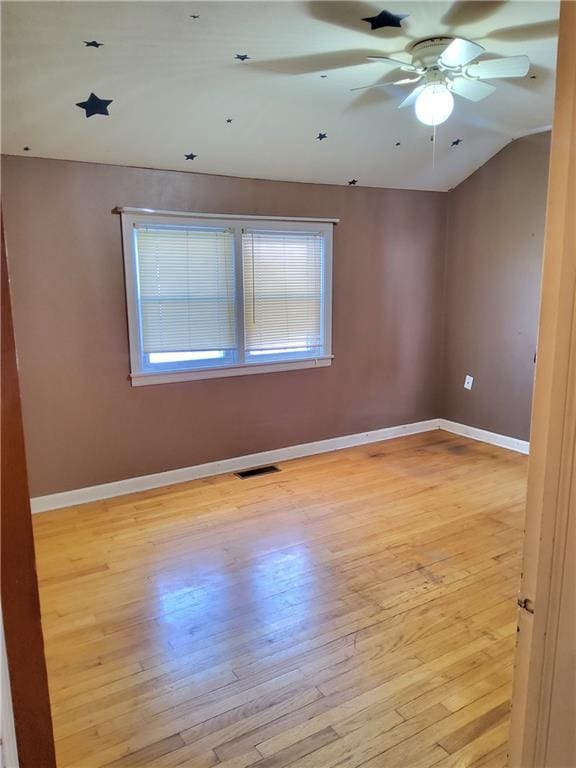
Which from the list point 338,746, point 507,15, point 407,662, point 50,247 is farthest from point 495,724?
point 50,247

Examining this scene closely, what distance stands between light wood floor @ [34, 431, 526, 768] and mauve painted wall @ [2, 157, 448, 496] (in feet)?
Result: 1.41

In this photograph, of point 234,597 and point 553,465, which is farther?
point 234,597

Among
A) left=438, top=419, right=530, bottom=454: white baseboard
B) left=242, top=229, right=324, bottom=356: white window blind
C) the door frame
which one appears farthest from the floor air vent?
the door frame

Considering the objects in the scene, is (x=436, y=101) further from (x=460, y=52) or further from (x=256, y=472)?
(x=256, y=472)

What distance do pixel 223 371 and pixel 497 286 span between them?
2.44 m

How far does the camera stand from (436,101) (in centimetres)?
253

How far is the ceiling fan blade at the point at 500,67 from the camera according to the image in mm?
2283

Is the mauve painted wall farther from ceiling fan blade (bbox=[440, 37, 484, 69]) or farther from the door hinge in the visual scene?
the door hinge

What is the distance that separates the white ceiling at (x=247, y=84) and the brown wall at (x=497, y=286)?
0.39 m

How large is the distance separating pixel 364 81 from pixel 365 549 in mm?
2562

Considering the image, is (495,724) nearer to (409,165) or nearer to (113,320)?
(113,320)

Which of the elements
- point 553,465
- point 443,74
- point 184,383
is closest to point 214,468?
point 184,383

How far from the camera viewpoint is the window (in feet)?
11.5

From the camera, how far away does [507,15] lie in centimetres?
226
